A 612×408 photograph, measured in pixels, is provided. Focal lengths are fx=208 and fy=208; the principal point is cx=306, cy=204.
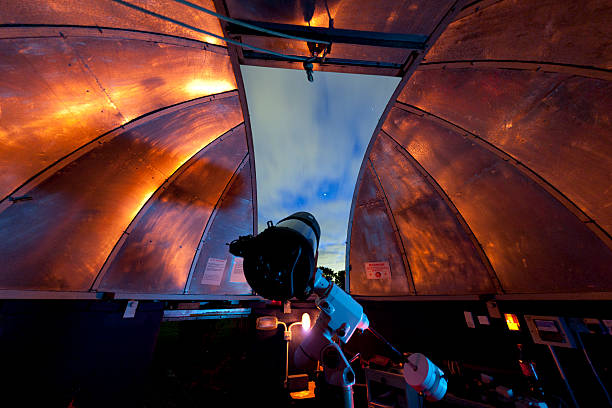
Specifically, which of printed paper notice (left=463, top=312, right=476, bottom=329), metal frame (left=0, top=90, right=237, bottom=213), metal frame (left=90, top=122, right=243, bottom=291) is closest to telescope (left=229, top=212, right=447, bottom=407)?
printed paper notice (left=463, top=312, right=476, bottom=329)

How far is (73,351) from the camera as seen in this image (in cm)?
345

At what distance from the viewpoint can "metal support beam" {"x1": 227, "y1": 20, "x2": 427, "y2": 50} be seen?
2.42 m

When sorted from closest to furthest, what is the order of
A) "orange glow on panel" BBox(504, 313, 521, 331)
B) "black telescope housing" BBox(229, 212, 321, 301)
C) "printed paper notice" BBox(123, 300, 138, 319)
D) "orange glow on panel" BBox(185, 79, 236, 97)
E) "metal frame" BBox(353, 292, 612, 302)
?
1. "black telescope housing" BBox(229, 212, 321, 301)
2. "metal frame" BBox(353, 292, 612, 302)
3. "orange glow on panel" BBox(185, 79, 236, 97)
4. "orange glow on panel" BBox(504, 313, 521, 331)
5. "printed paper notice" BBox(123, 300, 138, 319)

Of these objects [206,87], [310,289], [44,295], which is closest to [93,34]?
[206,87]

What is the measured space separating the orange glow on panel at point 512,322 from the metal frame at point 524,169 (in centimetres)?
194

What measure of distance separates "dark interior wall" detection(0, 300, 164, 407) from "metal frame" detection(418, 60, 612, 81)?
691 centimetres

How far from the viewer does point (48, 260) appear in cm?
315

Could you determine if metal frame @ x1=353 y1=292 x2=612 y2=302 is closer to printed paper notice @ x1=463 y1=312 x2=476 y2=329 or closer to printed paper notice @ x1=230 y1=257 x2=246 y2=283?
printed paper notice @ x1=463 y1=312 x2=476 y2=329

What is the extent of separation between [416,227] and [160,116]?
19.2 ft

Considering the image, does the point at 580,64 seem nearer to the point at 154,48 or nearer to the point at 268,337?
the point at 154,48

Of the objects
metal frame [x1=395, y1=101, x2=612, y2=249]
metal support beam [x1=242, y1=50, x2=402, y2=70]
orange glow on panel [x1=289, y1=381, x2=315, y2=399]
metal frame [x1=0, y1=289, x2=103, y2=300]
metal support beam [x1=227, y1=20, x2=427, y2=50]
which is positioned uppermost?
metal support beam [x1=242, y1=50, x2=402, y2=70]

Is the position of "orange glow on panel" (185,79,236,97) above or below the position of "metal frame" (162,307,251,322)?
above

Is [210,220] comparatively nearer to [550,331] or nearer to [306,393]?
[306,393]

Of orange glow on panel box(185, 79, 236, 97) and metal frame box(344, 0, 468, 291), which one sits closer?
metal frame box(344, 0, 468, 291)
